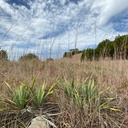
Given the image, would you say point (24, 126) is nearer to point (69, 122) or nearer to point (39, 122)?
point (39, 122)

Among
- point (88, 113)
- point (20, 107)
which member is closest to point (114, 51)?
point (88, 113)

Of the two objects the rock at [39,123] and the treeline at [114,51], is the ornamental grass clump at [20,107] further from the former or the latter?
the treeline at [114,51]

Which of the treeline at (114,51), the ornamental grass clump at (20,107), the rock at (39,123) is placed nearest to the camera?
the rock at (39,123)

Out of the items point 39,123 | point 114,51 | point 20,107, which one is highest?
point 114,51

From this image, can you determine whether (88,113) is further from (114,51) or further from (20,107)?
(114,51)

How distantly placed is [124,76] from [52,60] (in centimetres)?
218

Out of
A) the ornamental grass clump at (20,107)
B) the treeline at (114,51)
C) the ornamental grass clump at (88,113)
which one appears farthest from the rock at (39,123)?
the treeline at (114,51)

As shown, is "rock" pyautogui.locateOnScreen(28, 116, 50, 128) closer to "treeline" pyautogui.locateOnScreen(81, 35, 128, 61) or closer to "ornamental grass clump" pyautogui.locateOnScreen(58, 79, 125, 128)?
"ornamental grass clump" pyautogui.locateOnScreen(58, 79, 125, 128)

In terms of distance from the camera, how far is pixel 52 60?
16.0ft

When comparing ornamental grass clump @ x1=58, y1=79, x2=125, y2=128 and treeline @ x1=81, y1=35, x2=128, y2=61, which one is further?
treeline @ x1=81, y1=35, x2=128, y2=61

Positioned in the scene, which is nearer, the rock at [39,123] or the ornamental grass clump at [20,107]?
the rock at [39,123]

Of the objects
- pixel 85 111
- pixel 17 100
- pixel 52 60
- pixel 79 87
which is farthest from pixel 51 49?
pixel 85 111

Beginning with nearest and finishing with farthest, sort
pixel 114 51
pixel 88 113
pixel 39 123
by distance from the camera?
1. pixel 39 123
2. pixel 88 113
3. pixel 114 51

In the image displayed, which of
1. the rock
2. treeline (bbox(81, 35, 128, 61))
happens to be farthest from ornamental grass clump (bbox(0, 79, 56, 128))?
treeline (bbox(81, 35, 128, 61))
